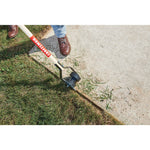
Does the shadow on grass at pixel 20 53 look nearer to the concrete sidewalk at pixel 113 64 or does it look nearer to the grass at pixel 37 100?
the grass at pixel 37 100

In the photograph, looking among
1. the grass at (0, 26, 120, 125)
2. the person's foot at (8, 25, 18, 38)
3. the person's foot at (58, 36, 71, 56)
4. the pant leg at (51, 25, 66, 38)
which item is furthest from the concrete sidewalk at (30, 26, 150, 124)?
the person's foot at (8, 25, 18, 38)

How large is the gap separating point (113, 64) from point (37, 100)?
5.38ft

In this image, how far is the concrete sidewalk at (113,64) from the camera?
2311 mm

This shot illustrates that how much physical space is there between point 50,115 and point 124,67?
1.69 meters

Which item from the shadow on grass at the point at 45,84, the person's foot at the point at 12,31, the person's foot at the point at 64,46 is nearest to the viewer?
the shadow on grass at the point at 45,84

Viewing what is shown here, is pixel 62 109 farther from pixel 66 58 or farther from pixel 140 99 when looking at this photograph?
pixel 140 99

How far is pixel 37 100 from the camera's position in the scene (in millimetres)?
2359

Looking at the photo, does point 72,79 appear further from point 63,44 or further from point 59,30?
point 59,30

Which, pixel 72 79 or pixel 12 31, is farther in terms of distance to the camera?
pixel 12 31

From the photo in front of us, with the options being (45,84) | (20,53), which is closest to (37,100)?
(45,84)

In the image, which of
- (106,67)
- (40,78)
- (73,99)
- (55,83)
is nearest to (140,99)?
(106,67)

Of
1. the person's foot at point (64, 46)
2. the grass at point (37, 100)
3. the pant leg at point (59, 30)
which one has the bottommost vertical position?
the grass at point (37, 100)

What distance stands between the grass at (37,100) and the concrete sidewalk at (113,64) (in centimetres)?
23

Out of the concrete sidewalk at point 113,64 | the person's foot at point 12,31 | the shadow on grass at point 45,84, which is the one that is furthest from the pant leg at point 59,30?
the person's foot at point 12,31
